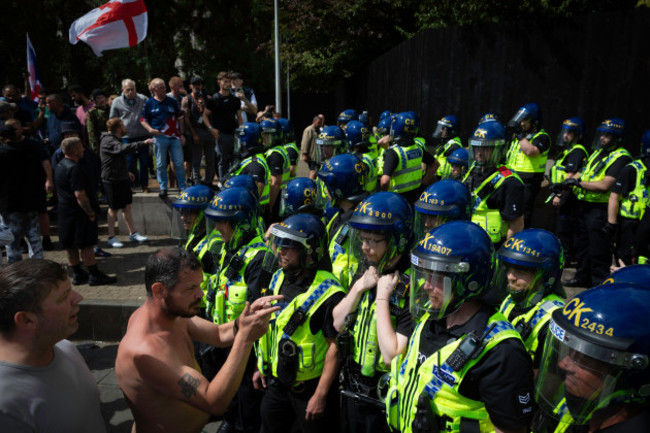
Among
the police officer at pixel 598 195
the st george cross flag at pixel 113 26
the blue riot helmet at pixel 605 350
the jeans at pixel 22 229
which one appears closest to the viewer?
the blue riot helmet at pixel 605 350

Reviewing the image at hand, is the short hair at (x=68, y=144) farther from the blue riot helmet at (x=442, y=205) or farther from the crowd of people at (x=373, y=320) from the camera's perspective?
the blue riot helmet at (x=442, y=205)

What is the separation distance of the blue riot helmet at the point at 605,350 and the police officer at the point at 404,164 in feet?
15.0

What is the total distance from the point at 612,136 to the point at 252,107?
23.0 ft

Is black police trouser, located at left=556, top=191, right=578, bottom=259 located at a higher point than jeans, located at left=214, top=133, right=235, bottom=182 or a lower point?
lower

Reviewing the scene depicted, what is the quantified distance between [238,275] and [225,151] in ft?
20.4

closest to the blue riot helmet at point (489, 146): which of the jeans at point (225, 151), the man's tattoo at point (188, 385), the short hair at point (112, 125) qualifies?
the man's tattoo at point (188, 385)

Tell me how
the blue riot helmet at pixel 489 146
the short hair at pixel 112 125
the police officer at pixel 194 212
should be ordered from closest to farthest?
the police officer at pixel 194 212
the blue riot helmet at pixel 489 146
the short hair at pixel 112 125

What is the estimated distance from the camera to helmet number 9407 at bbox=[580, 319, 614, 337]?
174 centimetres

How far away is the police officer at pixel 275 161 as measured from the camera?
24.2ft

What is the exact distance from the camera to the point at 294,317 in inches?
132

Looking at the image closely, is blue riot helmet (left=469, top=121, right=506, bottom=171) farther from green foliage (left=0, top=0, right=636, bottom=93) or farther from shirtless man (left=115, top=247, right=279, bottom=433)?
green foliage (left=0, top=0, right=636, bottom=93)

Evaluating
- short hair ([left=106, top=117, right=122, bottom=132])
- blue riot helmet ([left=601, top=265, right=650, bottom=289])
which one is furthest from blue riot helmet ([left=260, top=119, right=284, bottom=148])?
blue riot helmet ([left=601, top=265, right=650, bottom=289])

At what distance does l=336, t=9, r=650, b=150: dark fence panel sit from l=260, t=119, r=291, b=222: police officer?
5797 millimetres

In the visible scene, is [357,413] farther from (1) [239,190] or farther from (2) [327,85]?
(2) [327,85]
